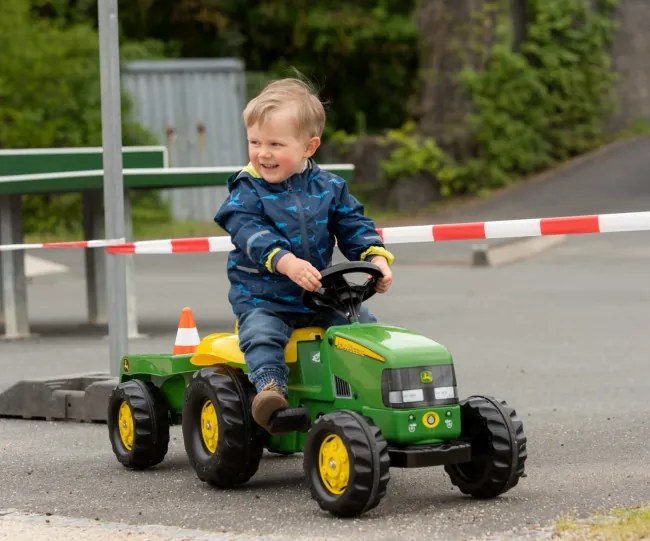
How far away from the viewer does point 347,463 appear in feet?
19.5

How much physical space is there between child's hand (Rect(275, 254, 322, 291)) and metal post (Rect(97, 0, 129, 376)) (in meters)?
2.77

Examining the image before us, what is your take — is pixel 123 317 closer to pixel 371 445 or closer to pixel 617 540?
pixel 371 445

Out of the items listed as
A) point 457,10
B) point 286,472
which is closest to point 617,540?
point 286,472

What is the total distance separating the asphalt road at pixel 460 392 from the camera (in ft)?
20.1

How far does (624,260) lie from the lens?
891 inches

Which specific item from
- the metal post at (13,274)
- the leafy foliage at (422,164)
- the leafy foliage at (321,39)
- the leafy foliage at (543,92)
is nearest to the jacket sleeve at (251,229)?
the metal post at (13,274)

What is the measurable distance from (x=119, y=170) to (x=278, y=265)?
9.28 feet

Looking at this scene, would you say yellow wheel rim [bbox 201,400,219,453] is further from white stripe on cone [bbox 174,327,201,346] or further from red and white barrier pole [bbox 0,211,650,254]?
red and white barrier pole [bbox 0,211,650,254]

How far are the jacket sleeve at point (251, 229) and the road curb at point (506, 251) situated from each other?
15.6m

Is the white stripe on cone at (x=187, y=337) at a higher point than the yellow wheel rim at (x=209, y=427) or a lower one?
higher

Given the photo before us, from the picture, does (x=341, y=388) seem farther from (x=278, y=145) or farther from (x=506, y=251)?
(x=506, y=251)

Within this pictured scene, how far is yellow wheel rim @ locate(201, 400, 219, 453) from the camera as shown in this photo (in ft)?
22.2

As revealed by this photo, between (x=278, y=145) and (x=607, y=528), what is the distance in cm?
213

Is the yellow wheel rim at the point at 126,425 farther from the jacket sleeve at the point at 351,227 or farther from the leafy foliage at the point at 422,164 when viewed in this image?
the leafy foliage at the point at 422,164
